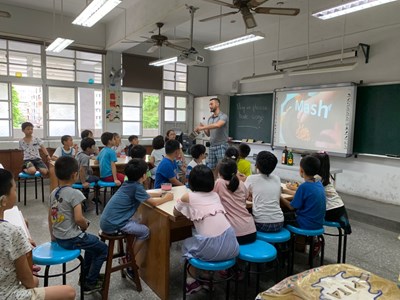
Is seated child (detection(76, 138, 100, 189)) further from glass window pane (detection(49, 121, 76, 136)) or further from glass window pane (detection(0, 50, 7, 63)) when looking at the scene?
glass window pane (detection(0, 50, 7, 63))

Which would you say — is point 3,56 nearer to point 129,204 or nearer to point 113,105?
point 113,105

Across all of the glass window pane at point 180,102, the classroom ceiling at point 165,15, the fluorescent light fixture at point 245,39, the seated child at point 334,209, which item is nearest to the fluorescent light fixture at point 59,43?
the classroom ceiling at point 165,15

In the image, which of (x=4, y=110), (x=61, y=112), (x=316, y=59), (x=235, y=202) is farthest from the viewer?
(x=61, y=112)

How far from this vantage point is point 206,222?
1891 mm

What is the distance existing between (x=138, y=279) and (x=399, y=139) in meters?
4.34

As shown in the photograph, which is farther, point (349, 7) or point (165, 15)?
point (165, 15)

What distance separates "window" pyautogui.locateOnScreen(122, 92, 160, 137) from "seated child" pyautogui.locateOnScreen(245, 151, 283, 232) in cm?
558

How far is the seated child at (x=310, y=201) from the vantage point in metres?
2.32

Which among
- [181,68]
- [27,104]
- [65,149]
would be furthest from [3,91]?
[181,68]

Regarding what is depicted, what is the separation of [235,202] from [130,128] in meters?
5.75

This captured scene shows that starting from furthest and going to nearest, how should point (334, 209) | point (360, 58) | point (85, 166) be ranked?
point (360, 58), point (85, 166), point (334, 209)

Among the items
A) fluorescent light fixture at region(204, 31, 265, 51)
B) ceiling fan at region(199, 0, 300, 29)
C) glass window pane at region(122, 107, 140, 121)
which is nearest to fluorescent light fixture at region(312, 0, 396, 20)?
ceiling fan at region(199, 0, 300, 29)

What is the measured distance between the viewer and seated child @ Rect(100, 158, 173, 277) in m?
2.12

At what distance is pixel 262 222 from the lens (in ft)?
7.36
